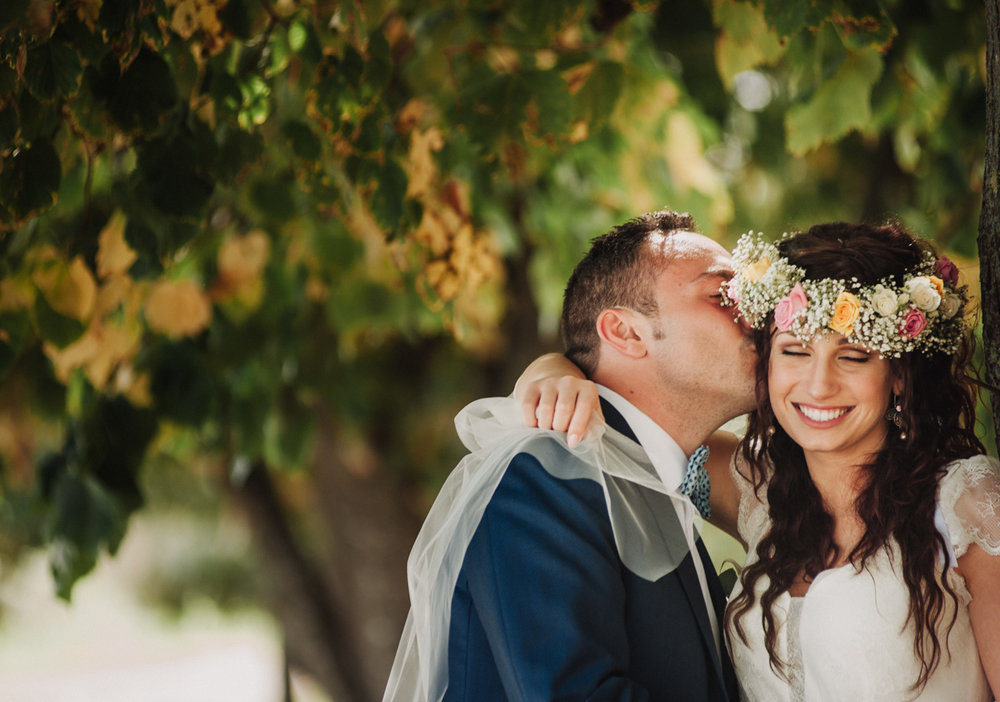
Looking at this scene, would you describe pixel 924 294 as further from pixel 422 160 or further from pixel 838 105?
pixel 422 160

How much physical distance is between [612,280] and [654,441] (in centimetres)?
51

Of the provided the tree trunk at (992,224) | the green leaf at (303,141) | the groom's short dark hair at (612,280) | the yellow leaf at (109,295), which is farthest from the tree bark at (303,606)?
the tree trunk at (992,224)

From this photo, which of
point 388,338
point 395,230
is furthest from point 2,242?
point 388,338

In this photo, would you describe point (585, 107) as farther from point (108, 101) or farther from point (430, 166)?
point (108, 101)

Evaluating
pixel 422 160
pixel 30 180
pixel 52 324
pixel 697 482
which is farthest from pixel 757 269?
pixel 52 324

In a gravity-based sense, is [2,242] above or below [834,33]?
below

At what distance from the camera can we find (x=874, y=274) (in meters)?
2.64

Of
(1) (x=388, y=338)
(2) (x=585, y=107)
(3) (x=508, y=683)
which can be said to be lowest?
(3) (x=508, y=683)

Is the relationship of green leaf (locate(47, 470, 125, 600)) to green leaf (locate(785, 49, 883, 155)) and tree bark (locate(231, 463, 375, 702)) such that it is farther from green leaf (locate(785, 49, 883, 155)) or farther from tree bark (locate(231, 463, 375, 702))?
tree bark (locate(231, 463, 375, 702))

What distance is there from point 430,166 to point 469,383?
148 inches

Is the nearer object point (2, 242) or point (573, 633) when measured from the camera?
point (573, 633)

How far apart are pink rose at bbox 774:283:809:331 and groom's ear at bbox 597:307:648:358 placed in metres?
0.46

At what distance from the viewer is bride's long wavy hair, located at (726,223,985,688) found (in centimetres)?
249

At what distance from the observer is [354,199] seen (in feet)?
15.8
